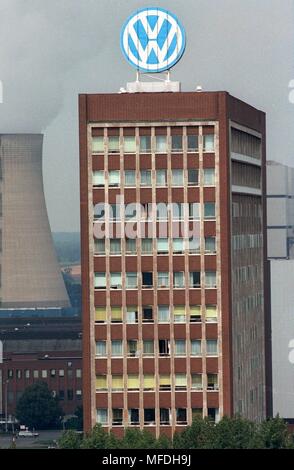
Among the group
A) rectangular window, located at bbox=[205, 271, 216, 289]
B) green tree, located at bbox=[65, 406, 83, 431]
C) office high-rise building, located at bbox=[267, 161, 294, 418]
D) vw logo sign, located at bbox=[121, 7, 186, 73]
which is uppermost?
vw logo sign, located at bbox=[121, 7, 186, 73]

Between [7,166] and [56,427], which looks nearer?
[56,427]

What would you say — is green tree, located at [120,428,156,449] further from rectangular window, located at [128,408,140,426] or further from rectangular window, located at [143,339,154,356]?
rectangular window, located at [143,339,154,356]

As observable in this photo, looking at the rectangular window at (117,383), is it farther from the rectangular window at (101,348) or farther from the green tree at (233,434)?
the green tree at (233,434)

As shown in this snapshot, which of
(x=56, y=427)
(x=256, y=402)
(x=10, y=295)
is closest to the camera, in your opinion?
(x=256, y=402)

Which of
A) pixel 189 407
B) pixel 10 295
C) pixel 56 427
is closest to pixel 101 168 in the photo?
pixel 189 407

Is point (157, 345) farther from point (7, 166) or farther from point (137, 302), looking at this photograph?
point (7, 166)

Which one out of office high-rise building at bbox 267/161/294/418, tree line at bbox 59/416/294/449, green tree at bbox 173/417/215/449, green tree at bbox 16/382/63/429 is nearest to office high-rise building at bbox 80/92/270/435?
tree line at bbox 59/416/294/449
